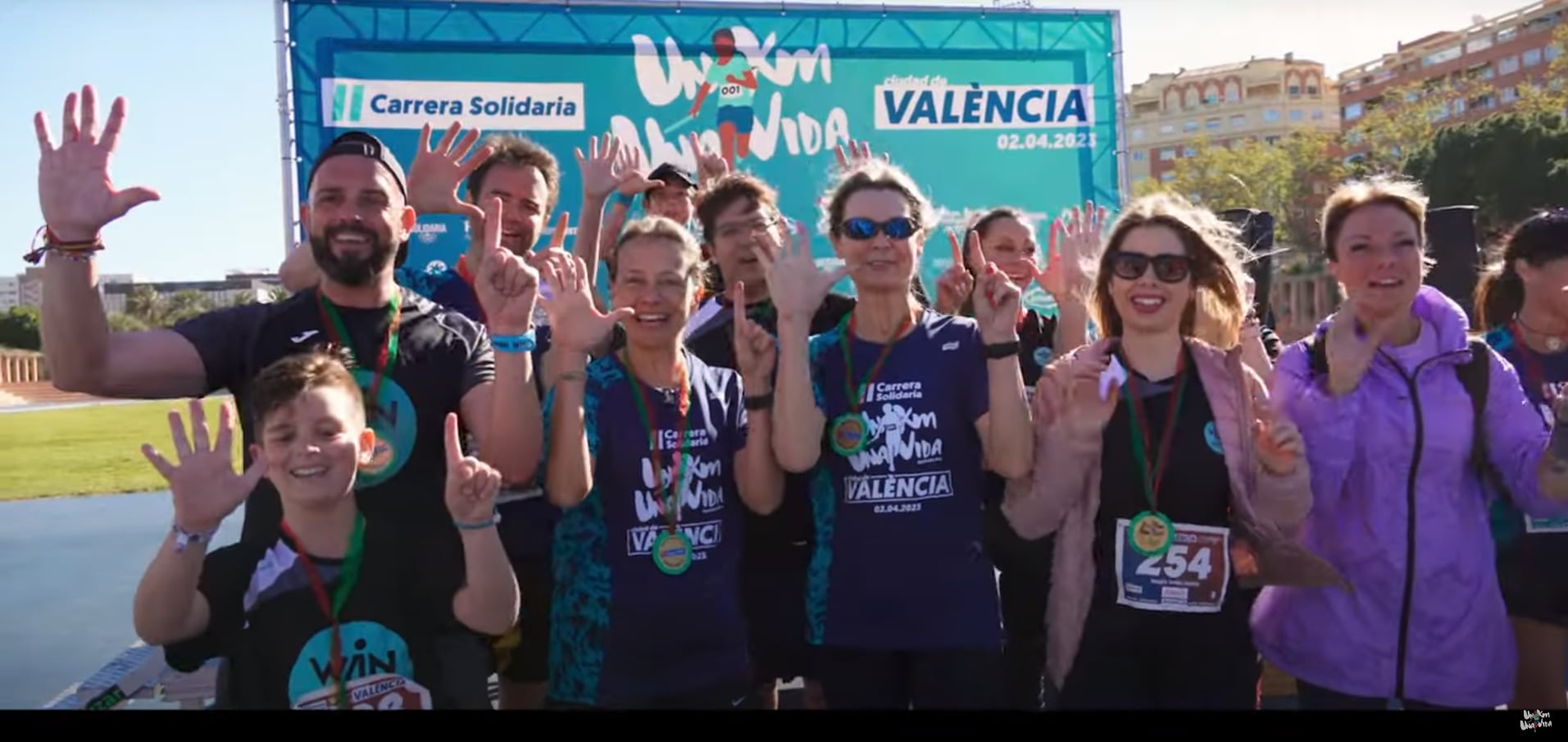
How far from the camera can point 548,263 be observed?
7.44ft

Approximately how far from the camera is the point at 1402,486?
2.32 meters

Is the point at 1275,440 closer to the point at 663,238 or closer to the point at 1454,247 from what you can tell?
the point at 663,238

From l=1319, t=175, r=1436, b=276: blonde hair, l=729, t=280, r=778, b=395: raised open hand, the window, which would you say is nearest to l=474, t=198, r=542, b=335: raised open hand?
l=729, t=280, r=778, b=395: raised open hand

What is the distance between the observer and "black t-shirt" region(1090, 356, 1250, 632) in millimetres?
2271

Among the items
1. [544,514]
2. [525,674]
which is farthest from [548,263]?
[525,674]

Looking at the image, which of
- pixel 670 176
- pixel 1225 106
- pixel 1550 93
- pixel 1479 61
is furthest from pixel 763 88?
pixel 1225 106

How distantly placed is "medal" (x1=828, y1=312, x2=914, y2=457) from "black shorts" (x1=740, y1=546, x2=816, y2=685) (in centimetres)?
44

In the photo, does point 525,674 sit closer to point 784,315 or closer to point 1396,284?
point 784,315

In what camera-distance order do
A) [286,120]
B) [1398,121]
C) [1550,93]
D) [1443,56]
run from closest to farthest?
[286,120] → [1443,56] → [1550,93] → [1398,121]

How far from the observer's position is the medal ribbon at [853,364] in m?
2.40

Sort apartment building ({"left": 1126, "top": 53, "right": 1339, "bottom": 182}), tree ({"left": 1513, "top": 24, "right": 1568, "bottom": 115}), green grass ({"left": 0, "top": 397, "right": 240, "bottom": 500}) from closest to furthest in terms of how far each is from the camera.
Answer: green grass ({"left": 0, "top": 397, "right": 240, "bottom": 500}) < apartment building ({"left": 1126, "top": 53, "right": 1339, "bottom": 182}) < tree ({"left": 1513, "top": 24, "right": 1568, "bottom": 115})

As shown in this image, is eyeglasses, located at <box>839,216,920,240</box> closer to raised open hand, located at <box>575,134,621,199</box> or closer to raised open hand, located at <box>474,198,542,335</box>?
raised open hand, located at <box>474,198,542,335</box>

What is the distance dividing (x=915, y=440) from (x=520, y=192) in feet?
4.54

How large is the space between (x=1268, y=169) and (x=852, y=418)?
27606mm
